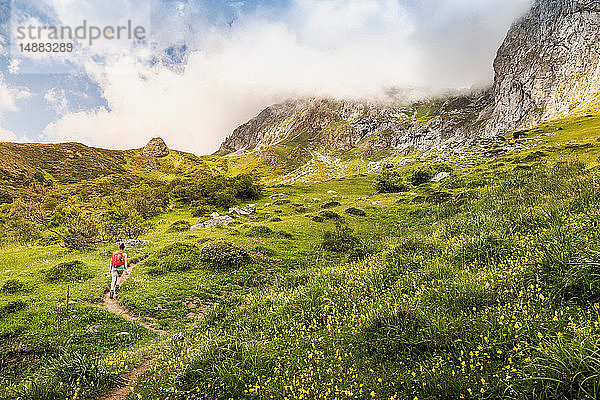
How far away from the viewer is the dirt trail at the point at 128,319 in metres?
7.15

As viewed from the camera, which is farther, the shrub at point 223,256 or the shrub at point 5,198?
the shrub at point 5,198

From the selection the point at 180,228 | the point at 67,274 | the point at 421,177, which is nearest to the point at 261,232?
the point at 180,228

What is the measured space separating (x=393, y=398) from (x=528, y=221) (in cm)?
993

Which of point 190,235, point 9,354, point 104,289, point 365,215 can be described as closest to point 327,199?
point 365,215

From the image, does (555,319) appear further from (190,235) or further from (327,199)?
(327,199)

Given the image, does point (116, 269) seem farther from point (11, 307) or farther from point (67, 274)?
point (67, 274)

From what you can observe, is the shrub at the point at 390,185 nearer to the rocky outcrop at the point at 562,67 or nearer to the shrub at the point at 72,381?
the shrub at the point at 72,381

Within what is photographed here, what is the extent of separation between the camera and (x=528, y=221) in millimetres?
10852

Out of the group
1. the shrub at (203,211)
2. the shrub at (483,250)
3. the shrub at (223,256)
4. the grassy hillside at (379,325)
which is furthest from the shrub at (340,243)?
the shrub at (203,211)

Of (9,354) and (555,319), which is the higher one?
(555,319)

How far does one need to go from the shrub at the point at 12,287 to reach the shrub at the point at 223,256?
1003 centimetres

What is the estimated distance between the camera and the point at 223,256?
830 inches

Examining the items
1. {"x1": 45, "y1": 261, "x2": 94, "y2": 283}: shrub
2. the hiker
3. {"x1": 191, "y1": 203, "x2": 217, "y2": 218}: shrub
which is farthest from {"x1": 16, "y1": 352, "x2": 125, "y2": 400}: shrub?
{"x1": 191, "y1": 203, "x2": 217, "y2": 218}: shrub

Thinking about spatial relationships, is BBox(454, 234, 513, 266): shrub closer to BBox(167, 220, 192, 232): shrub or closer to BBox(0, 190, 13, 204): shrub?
BBox(167, 220, 192, 232): shrub
